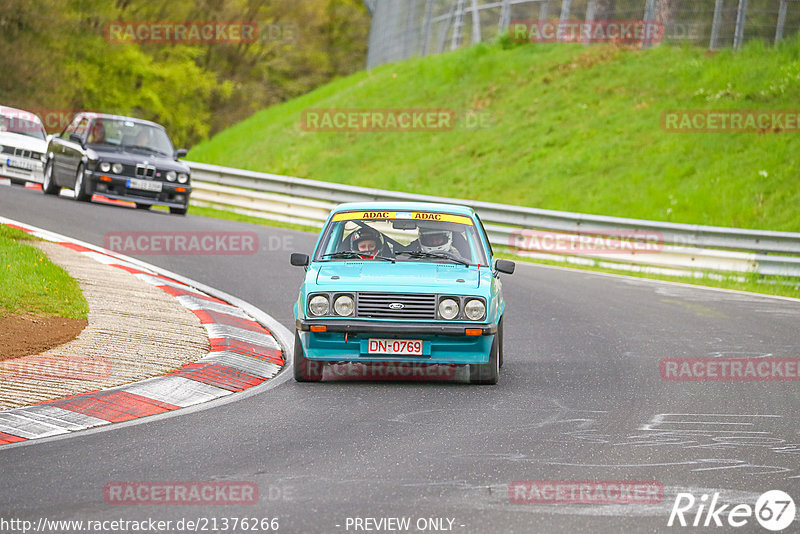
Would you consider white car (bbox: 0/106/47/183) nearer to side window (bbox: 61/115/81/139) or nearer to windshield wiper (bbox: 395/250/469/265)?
side window (bbox: 61/115/81/139)

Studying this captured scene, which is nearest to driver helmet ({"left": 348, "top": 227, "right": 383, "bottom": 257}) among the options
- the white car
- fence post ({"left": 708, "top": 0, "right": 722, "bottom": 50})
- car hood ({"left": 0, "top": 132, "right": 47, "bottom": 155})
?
the white car

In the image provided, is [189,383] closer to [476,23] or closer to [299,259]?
A: [299,259]

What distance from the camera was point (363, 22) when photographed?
214 ft

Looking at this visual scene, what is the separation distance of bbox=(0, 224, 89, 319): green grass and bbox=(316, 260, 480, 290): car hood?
2.87 metres

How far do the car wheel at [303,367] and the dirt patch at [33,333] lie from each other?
6.81ft

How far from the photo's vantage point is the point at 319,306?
912cm

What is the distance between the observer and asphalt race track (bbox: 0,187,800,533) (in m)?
5.48

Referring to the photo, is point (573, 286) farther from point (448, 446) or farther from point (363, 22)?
point (363, 22)

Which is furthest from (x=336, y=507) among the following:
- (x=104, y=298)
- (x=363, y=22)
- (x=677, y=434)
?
(x=363, y=22)

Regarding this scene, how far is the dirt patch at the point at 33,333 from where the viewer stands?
365 inches

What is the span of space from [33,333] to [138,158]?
12935 millimetres

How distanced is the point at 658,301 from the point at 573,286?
5.23ft

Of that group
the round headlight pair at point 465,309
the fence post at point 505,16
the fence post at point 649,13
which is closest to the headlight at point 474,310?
the round headlight pair at point 465,309

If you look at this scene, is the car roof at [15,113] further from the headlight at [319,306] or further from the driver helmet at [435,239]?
the headlight at [319,306]
